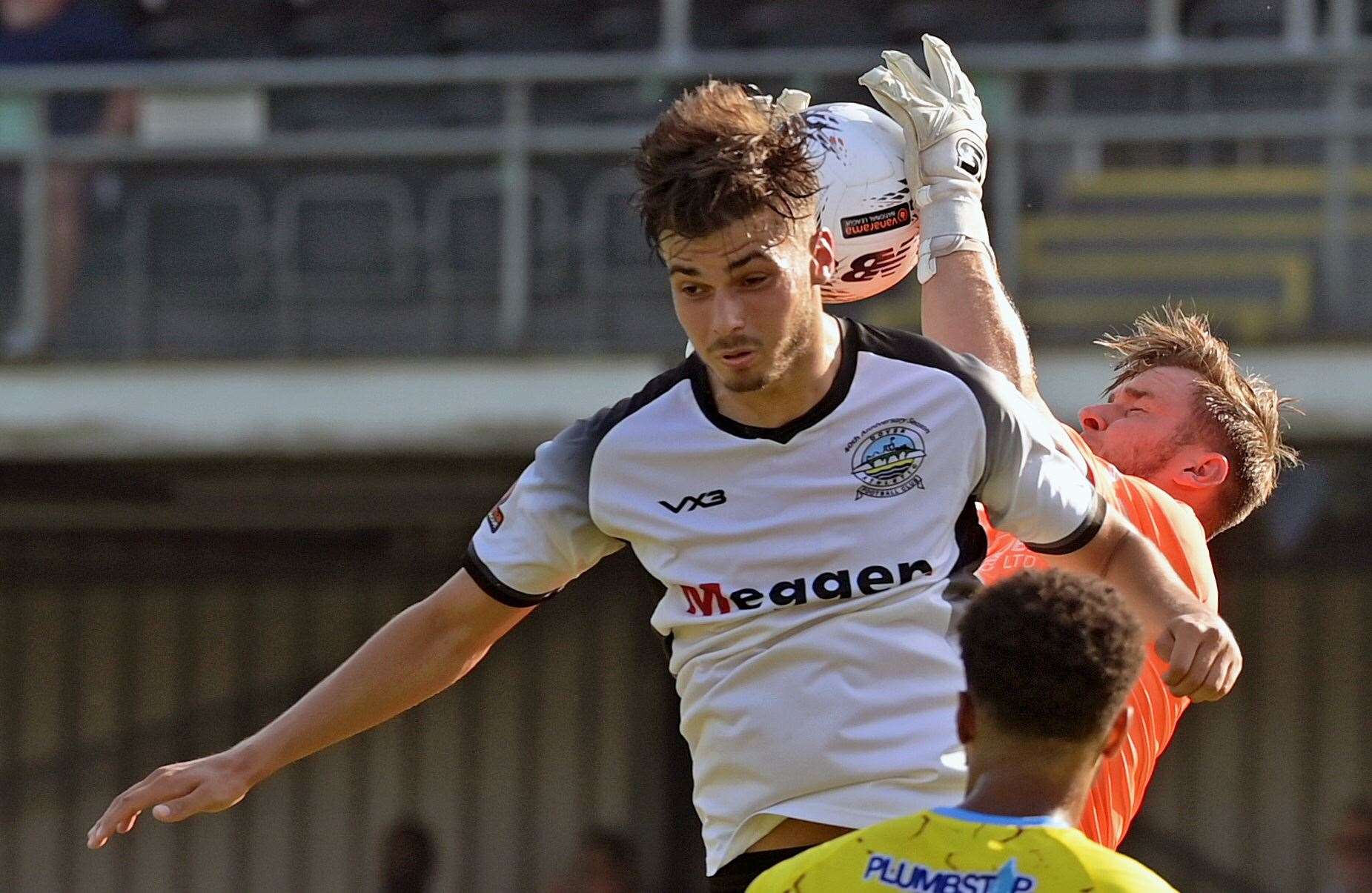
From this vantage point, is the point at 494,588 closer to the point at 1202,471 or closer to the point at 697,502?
the point at 697,502

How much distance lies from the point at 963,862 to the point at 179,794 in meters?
1.36

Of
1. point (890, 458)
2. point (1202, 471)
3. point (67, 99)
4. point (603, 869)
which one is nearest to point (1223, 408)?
point (1202, 471)

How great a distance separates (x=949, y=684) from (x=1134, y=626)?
68cm

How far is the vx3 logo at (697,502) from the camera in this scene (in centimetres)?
337

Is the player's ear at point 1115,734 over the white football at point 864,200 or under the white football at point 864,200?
under

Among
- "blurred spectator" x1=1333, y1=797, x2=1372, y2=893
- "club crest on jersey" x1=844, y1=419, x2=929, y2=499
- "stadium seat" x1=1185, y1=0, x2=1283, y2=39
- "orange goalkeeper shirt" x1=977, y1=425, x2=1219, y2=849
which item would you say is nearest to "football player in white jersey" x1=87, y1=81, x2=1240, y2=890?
"club crest on jersey" x1=844, y1=419, x2=929, y2=499

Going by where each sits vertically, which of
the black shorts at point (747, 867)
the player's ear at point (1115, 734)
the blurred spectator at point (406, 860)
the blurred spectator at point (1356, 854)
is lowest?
the blurred spectator at point (406, 860)

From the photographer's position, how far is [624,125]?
9594 millimetres

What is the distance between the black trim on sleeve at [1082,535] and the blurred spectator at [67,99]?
6.81m

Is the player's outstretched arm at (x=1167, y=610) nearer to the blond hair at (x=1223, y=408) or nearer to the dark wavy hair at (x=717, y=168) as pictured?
the dark wavy hair at (x=717, y=168)

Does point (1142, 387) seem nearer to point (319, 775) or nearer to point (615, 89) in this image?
point (615, 89)

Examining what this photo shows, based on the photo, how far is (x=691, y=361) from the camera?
3.47 m

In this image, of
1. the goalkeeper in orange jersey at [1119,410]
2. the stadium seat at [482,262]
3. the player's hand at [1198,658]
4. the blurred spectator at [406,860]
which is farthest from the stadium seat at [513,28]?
the player's hand at [1198,658]

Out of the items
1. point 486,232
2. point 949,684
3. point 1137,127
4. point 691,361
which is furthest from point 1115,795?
point 486,232
